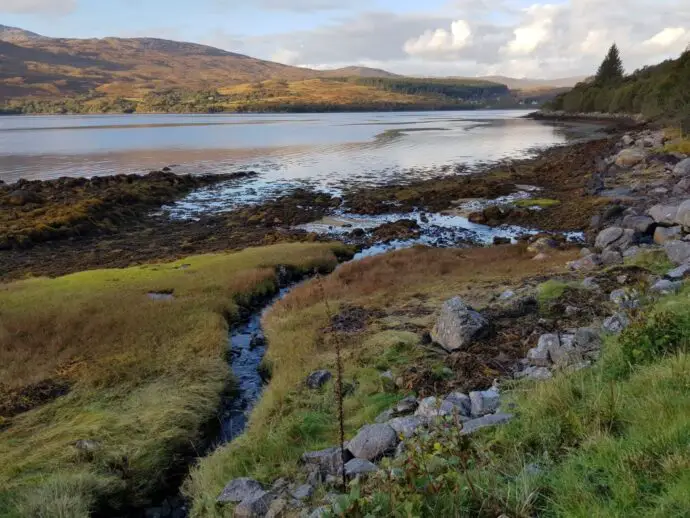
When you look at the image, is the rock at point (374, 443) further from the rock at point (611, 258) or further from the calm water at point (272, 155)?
the calm water at point (272, 155)

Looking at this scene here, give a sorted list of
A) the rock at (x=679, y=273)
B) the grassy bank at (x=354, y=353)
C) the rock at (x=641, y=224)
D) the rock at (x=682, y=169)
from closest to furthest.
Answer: the grassy bank at (x=354, y=353) < the rock at (x=679, y=273) < the rock at (x=641, y=224) < the rock at (x=682, y=169)

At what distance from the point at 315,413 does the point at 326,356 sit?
3035 millimetres

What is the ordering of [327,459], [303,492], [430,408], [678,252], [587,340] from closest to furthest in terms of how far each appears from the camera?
1. [303,492]
2. [327,459]
3. [430,408]
4. [587,340]
5. [678,252]

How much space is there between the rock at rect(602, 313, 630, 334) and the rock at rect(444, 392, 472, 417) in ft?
9.53

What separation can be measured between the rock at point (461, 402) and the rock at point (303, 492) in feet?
7.90

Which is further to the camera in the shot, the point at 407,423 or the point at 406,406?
the point at 406,406

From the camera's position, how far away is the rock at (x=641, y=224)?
2017 cm

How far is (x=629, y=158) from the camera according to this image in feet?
147

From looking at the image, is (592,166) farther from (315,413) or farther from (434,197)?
(315,413)

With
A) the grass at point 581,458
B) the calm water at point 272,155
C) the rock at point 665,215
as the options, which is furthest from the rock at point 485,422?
the calm water at point 272,155

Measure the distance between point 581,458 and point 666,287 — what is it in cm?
746

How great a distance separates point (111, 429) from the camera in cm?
970

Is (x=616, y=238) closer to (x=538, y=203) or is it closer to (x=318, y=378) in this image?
(x=318, y=378)

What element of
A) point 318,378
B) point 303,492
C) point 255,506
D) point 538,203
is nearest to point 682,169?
point 538,203
